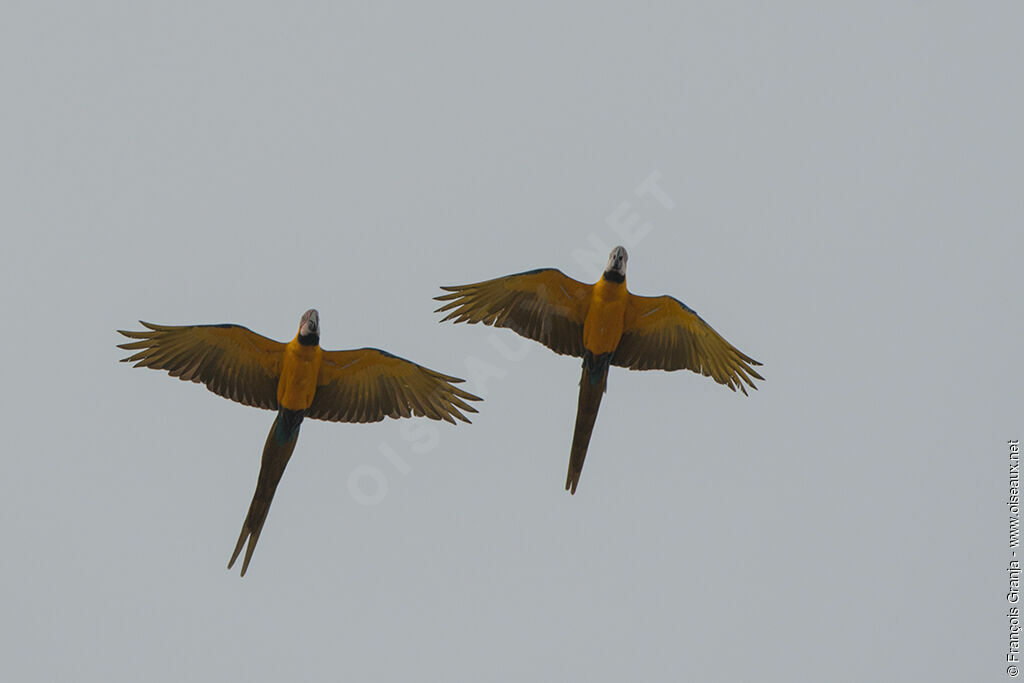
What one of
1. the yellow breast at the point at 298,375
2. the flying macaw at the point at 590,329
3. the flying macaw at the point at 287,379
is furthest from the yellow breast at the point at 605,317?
the yellow breast at the point at 298,375

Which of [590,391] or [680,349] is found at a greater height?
[680,349]

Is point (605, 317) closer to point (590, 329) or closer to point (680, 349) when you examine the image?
point (590, 329)

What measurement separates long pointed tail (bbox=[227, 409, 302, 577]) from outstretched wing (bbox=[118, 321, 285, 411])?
0.41 metres

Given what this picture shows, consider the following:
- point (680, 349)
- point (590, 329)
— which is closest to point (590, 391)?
point (590, 329)

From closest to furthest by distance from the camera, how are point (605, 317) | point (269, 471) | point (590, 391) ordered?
point (269, 471), point (605, 317), point (590, 391)

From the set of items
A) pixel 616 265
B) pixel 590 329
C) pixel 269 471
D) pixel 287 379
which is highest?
pixel 616 265

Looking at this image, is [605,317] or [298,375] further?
[605,317]

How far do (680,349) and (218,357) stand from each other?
7187 millimetres

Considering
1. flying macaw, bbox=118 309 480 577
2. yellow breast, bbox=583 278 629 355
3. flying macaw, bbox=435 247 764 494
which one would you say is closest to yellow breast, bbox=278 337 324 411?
flying macaw, bbox=118 309 480 577

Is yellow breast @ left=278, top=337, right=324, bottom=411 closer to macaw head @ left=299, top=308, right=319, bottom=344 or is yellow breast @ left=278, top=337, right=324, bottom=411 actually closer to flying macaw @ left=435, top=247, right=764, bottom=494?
macaw head @ left=299, top=308, right=319, bottom=344

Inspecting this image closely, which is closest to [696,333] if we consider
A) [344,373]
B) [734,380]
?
[734,380]

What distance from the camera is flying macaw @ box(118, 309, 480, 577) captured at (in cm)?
1848

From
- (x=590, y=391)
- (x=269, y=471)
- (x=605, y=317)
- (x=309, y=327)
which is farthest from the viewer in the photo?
(x=590, y=391)

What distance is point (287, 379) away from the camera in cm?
1861
